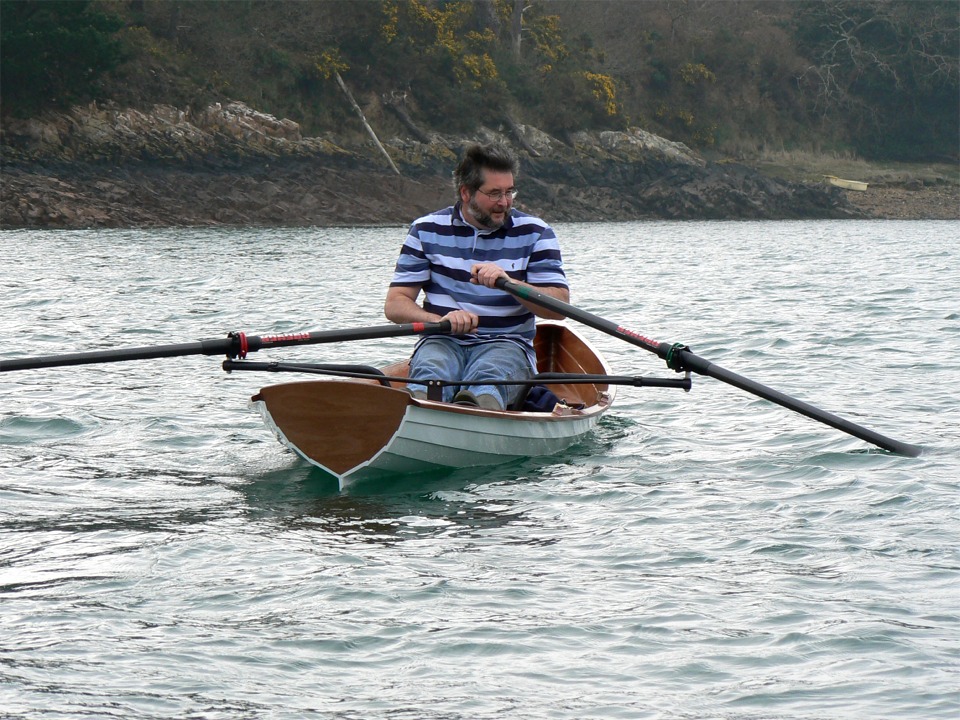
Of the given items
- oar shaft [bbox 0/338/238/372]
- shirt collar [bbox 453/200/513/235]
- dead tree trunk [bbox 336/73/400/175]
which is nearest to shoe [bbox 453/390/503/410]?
shirt collar [bbox 453/200/513/235]

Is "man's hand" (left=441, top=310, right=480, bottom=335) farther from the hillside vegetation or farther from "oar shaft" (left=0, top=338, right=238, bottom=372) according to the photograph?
the hillside vegetation

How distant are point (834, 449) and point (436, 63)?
45.9 meters

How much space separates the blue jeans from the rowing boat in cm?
22

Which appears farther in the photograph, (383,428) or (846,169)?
(846,169)

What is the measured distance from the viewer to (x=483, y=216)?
743cm

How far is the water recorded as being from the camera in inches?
171

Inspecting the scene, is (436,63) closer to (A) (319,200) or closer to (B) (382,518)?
A: (A) (319,200)

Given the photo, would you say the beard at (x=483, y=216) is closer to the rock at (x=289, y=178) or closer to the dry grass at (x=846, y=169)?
the rock at (x=289, y=178)

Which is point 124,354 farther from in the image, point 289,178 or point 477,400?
point 289,178

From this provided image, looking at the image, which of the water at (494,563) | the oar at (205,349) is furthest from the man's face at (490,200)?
the water at (494,563)

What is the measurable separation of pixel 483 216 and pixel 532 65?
5102 centimetres

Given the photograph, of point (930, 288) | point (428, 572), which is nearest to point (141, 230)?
point (930, 288)

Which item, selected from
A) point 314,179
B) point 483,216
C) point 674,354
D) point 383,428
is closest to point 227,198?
point 314,179

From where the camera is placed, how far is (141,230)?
1431 inches
